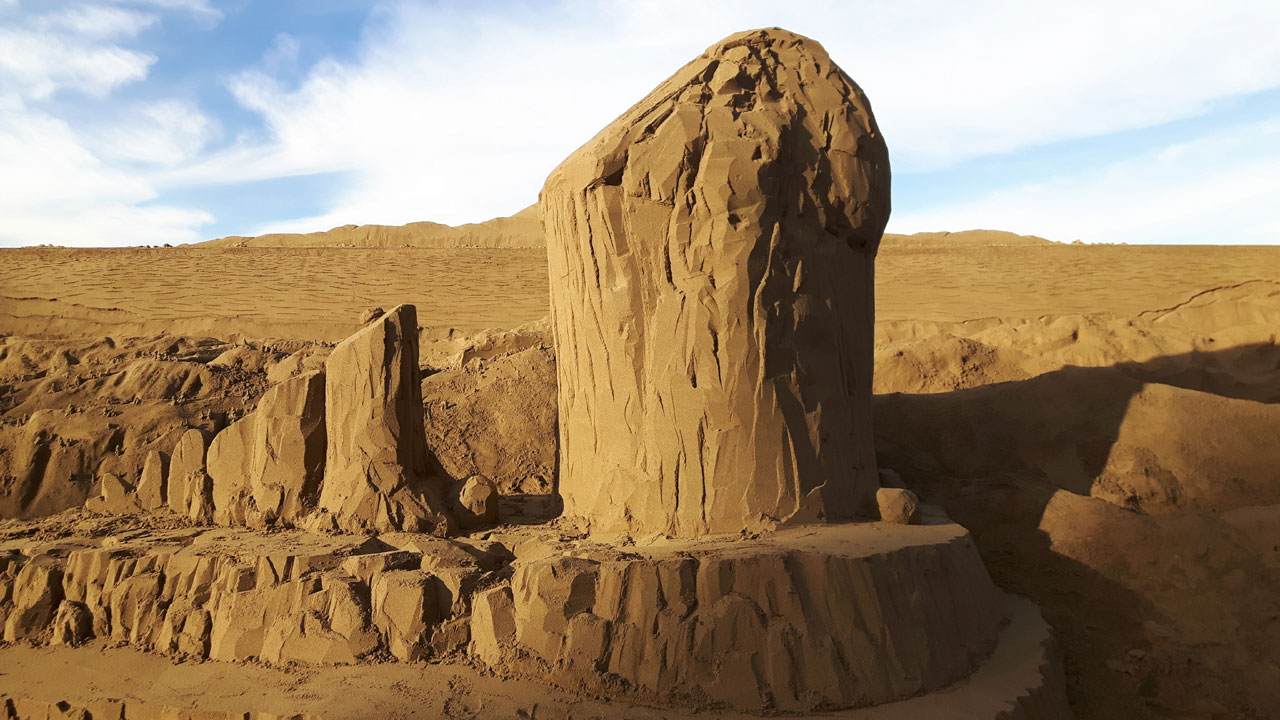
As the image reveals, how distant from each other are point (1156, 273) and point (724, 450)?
41.5ft

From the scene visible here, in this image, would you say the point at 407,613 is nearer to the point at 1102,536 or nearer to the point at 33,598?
the point at 33,598

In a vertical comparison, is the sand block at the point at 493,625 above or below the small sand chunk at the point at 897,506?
below

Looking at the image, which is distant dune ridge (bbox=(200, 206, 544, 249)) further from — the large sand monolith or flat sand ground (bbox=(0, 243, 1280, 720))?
the large sand monolith

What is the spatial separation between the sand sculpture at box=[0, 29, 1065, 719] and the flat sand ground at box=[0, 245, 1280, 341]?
7321mm

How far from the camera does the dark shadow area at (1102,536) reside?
207 inches

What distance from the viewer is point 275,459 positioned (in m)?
5.65

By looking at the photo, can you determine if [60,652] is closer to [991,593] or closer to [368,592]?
[368,592]

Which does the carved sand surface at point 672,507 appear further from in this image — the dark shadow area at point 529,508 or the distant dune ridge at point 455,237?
the distant dune ridge at point 455,237

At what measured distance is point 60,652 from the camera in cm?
479

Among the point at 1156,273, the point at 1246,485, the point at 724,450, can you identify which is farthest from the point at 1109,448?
the point at 1156,273

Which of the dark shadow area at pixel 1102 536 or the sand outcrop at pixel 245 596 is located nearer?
the sand outcrop at pixel 245 596

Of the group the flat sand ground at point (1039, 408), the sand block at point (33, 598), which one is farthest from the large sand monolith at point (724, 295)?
the sand block at point (33, 598)

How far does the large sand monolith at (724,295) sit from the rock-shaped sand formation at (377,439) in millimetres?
1018

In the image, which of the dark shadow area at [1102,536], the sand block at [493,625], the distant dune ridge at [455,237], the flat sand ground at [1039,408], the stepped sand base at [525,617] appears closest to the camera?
the stepped sand base at [525,617]
